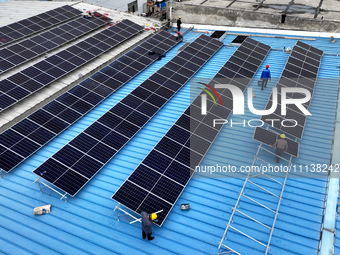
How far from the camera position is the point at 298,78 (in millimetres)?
19750

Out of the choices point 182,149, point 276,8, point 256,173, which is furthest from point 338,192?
point 276,8

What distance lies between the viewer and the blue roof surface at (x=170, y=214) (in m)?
10.3

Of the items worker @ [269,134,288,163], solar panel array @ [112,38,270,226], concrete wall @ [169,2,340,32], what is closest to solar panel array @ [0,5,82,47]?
concrete wall @ [169,2,340,32]

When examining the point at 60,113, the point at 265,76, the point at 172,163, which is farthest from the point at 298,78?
the point at 60,113

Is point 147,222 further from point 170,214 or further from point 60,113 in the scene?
point 60,113

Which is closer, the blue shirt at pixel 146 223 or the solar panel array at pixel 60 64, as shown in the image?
the blue shirt at pixel 146 223

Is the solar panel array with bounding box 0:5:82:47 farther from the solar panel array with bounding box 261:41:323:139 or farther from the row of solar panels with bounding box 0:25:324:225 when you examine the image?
the solar panel array with bounding box 261:41:323:139

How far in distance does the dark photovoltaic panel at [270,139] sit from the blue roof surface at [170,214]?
2.01ft

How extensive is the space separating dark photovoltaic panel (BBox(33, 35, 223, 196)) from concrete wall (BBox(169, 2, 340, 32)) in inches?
549

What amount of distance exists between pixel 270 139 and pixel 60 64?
16.0 meters

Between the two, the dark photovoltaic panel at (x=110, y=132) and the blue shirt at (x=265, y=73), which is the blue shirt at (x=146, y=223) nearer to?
the dark photovoltaic panel at (x=110, y=132)

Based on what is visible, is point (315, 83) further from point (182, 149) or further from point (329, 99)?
point (182, 149)

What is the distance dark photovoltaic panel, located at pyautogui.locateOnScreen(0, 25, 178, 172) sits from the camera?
13832 mm

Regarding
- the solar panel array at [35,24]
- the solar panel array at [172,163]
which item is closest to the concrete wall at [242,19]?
the solar panel array at [35,24]
